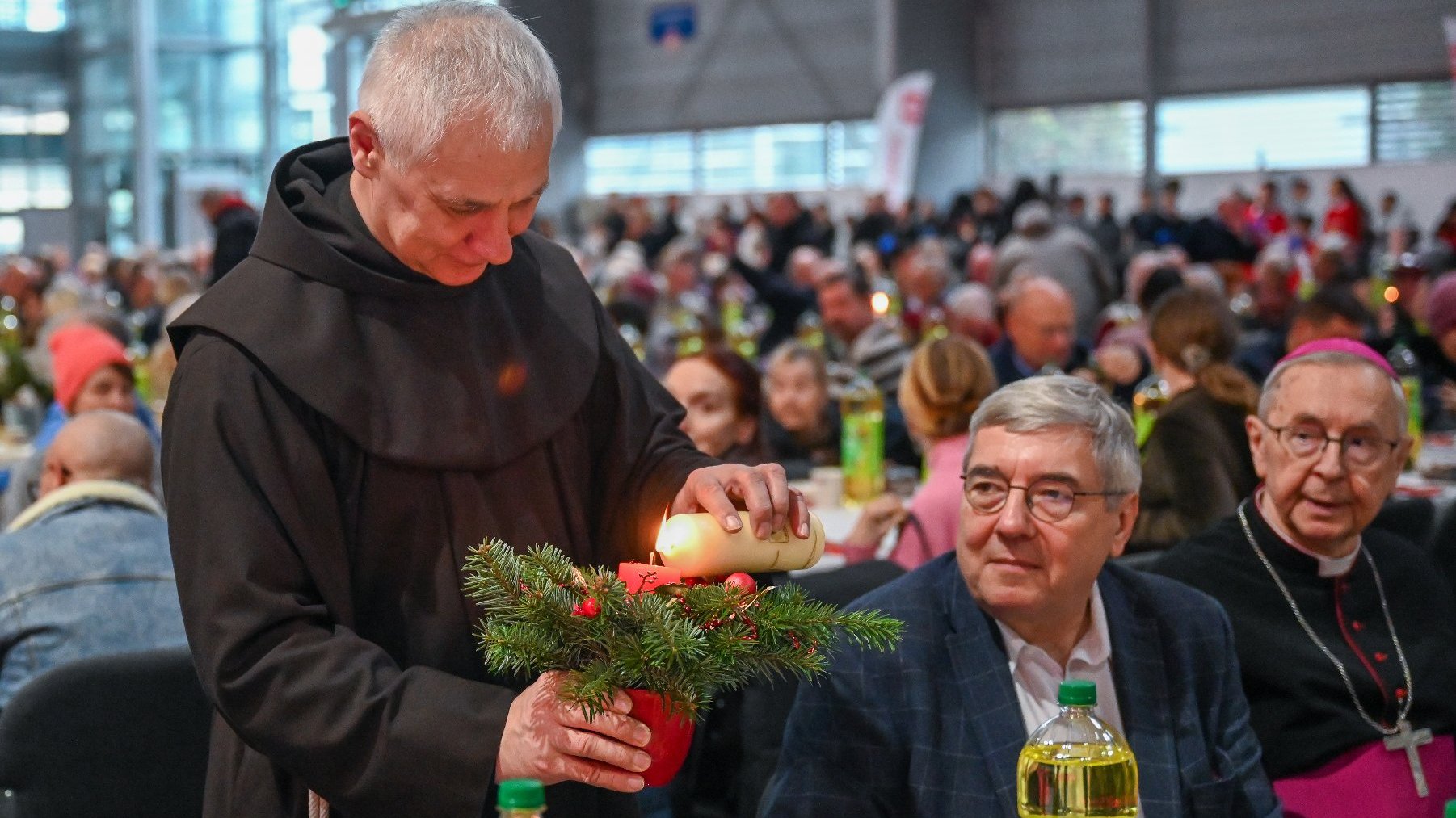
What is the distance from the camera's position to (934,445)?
187 inches

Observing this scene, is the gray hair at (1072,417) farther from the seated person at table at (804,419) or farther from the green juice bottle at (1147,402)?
the seated person at table at (804,419)

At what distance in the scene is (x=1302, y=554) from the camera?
3.24m

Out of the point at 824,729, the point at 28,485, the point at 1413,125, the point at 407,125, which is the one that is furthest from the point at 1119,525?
the point at 1413,125

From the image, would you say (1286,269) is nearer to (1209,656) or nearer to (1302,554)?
(1302,554)

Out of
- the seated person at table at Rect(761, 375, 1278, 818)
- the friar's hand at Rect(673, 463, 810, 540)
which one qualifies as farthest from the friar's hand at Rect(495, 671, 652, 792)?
the seated person at table at Rect(761, 375, 1278, 818)

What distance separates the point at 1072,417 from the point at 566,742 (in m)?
1.28

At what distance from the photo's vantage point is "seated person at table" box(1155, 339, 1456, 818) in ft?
10.2

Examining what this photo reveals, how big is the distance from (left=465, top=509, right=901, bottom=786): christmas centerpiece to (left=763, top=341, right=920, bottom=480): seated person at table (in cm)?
471

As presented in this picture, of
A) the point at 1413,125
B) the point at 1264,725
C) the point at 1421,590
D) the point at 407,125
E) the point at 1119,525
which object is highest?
the point at 1413,125

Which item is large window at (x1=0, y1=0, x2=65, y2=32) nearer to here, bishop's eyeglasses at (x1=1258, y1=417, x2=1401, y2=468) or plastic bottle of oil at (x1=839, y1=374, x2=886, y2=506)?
plastic bottle of oil at (x1=839, y1=374, x2=886, y2=506)

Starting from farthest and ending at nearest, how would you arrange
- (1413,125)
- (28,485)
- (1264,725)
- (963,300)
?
(1413,125), (963,300), (28,485), (1264,725)

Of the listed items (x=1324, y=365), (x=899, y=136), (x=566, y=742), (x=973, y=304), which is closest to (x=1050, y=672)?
(x=1324, y=365)

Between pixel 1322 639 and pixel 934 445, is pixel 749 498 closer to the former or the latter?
pixel 1322 639

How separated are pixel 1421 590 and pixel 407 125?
2372 millimetres
